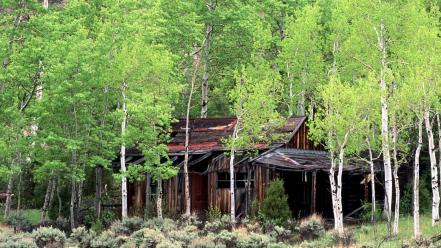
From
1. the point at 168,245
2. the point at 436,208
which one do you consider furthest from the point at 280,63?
the point at 168,245

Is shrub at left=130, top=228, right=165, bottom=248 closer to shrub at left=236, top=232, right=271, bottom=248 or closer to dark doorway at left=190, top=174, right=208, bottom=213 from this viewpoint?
shrub at left=236, top=232, right=271, bottom=248

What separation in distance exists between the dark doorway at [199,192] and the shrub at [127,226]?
635cm

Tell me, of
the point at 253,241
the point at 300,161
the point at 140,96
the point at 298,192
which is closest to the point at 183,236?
the point at 253,241

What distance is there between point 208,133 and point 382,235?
12415 millimetres

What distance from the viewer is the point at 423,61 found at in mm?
23422

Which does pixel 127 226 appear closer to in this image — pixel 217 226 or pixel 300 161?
pixel 217 226

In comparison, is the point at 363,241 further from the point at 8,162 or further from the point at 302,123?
the point at 8,162

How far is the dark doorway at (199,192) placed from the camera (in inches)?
1257

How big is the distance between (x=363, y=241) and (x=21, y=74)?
Result: 15627 millimetres

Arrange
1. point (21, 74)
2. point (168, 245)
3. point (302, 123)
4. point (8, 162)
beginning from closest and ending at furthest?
point (168, 245) < point (21, 74) < point (8, 162) < point (302, 123)

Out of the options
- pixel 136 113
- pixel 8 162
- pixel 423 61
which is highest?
pixel 423 61

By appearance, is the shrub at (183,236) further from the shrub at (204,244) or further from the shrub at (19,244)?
the shrub at (19,244)

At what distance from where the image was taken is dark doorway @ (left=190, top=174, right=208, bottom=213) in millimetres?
31922

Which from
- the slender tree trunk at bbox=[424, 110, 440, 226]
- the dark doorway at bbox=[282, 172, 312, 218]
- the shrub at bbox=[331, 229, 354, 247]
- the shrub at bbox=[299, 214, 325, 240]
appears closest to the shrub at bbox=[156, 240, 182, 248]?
the shrub at bbox=[331, 229, 354, 247]
